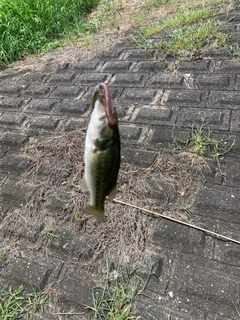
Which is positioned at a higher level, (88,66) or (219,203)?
(88,66)

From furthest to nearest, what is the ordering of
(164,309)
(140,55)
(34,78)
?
(34,78), (140,55), (164,309)

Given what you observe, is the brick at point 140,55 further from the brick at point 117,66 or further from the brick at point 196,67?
the brick at point 196,67

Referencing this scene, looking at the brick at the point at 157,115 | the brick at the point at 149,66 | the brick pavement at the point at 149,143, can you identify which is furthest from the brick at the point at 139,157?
the brick at the point at 149,66

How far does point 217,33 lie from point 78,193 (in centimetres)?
265

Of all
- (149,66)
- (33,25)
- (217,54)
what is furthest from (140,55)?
(33,25)

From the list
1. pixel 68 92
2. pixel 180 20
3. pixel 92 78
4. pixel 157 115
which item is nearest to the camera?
pixel 157 115

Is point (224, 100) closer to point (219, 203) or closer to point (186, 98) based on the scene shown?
point (186, 98)

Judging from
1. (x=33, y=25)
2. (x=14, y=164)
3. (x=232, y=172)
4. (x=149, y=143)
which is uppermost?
(x=33, y=25)

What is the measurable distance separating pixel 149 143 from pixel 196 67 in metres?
1.21

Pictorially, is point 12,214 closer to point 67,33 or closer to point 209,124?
point 209,124

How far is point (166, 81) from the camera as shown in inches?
135

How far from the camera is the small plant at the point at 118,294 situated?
191 cm

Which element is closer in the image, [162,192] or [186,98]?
[162,192]

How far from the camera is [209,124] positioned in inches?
112
